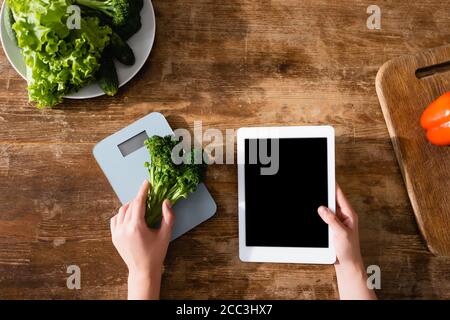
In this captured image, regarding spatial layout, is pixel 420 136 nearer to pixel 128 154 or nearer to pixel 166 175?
pixel 166 175

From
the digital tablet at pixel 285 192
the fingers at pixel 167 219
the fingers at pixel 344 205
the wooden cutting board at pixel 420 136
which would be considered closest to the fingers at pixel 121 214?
the fingers at pixel 167 219

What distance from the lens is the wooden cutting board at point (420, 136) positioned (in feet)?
4.00

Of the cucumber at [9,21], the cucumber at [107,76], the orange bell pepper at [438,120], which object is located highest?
the cucumber at [9,21]

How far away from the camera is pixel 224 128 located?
4.17ft

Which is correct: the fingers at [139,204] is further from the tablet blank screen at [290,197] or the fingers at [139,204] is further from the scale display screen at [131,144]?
the tablet blank screen at [290,197]

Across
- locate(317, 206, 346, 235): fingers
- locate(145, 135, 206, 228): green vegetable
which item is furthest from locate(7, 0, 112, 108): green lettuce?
locate(317, 206, 346, 235): fingers

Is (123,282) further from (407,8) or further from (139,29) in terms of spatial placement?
(407,8)

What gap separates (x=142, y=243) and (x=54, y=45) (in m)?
0.58

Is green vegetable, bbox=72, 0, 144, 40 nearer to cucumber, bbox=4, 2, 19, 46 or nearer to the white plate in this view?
the white plate

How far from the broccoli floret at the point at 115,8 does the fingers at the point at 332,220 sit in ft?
2.49

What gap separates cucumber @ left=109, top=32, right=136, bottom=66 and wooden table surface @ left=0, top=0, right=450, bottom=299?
9 cm

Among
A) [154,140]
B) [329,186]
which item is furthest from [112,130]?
[329,186]

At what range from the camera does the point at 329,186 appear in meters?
1.17

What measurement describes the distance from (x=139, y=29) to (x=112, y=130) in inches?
12.4
